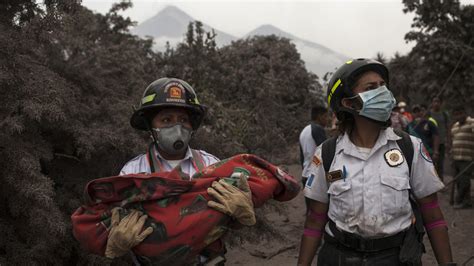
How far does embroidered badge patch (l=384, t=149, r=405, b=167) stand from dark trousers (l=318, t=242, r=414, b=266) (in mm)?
428

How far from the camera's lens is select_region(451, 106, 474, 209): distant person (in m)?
8.11

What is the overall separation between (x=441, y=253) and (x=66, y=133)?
9.87ft

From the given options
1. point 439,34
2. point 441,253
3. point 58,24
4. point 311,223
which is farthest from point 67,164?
point 439,34

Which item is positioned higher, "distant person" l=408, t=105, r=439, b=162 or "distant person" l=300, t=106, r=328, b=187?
"distant person" l=300, t=106, r=328, b=187

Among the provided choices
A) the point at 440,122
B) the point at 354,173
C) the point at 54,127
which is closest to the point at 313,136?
the point at 54,127

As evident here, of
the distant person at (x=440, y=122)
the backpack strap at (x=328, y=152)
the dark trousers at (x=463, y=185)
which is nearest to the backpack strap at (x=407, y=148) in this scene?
the backpack strap at (x=328, y=152)

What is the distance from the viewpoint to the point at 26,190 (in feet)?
9.84

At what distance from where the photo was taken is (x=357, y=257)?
92.8 inches

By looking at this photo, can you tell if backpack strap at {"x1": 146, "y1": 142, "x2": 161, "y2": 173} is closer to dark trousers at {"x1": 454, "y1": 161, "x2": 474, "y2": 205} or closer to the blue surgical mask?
the blue surgical mask

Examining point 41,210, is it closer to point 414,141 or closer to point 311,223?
point 311,223

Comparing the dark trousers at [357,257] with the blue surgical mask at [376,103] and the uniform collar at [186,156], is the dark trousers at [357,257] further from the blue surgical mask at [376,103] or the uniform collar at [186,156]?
the uniform collar at [186,156]

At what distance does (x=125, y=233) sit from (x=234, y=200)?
480mm

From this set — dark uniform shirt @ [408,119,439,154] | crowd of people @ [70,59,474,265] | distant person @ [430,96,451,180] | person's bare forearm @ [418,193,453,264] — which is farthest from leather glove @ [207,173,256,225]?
distant person @ [430,96,451,180]

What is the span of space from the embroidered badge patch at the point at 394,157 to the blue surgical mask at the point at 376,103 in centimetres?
19
